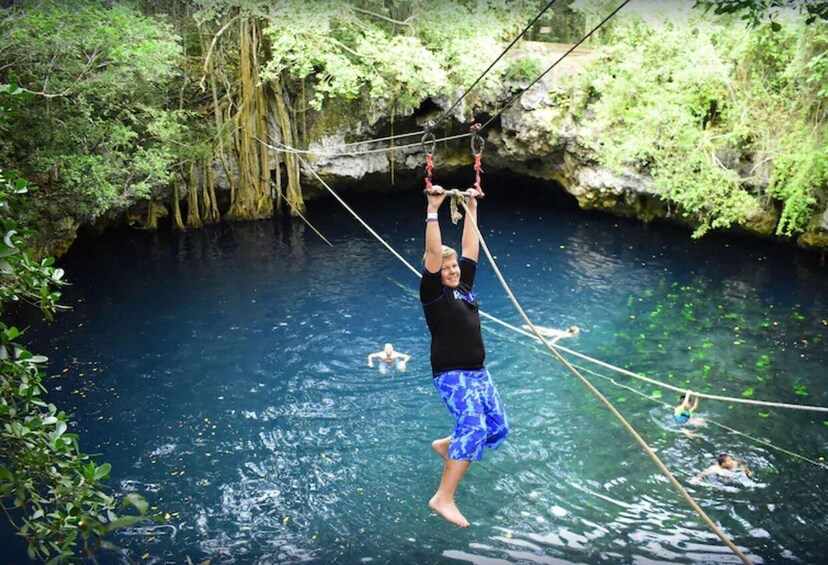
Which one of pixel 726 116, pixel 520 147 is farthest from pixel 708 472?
pixel 520 147

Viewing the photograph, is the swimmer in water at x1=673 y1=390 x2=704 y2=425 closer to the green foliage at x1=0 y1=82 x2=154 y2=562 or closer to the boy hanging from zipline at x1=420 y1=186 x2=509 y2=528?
A: the boy hanging from zipline at x1=420 y1=186 x2=509 y2=528

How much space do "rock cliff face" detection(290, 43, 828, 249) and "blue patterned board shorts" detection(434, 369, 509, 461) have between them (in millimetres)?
10368

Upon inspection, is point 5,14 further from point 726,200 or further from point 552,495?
point 726,200

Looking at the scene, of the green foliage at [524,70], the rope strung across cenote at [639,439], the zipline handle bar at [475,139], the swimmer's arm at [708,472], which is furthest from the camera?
the green foliage at [524,70]

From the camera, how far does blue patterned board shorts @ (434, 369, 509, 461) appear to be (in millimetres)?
4066

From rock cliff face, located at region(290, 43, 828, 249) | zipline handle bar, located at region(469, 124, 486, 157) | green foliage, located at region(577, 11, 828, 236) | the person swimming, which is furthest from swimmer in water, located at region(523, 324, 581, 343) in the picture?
rock cliff face, located at region(290, 43, 828, 249)

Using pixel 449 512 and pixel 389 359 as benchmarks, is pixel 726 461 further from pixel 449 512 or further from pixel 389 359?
pixel 389 359

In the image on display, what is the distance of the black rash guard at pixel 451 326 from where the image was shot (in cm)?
397

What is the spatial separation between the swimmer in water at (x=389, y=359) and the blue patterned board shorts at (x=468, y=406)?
4.24 meters

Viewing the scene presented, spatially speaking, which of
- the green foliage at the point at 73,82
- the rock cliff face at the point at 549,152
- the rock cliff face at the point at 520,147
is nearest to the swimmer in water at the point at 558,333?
the rock cliff face at the point at 549,152

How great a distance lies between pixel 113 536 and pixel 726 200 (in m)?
10.3

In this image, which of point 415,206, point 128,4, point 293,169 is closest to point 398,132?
point 415,206

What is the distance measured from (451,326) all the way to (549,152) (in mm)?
12112

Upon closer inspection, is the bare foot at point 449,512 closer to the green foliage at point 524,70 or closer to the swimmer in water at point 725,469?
the swimmer in water at point 725,469
